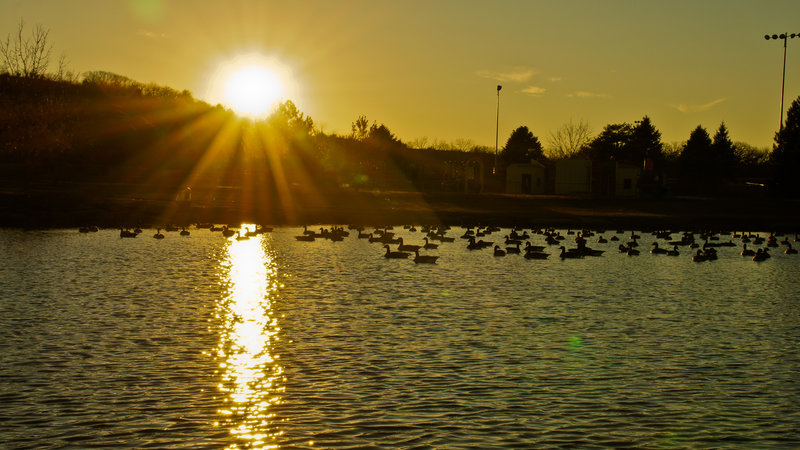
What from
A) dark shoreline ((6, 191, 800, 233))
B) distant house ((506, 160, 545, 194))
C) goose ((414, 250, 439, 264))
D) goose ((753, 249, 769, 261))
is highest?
distant house ((506, 160, 545, 194))

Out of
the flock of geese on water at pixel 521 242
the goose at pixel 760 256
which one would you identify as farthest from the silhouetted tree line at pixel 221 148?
the goose at pixel 760 256

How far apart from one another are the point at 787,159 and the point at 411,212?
53064mm

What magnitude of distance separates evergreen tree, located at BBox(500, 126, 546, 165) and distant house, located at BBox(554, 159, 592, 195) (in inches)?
1358

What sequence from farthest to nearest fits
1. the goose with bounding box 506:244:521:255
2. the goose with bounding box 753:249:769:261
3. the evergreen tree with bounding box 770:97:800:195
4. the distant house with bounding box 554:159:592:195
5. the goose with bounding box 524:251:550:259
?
the distant house with bounding box 554:159:592:195 → the evergreen tree with bounding box 770:97:800:195 → the goose with bounding box 506:244:521:255 → the goose with bounding box 753:249:769:261 → the goose with bounding box 524:251:550:259

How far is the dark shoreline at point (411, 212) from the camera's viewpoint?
55469 mm

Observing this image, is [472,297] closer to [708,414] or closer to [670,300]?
[670,300]

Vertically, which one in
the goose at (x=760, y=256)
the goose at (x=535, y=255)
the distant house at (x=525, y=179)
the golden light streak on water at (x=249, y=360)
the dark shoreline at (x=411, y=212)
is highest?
the distant house at (x=525, y=179)

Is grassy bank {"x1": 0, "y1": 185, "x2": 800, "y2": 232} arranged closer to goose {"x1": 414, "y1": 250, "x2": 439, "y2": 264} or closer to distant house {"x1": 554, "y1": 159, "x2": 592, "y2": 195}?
distant house {"x1": 554, "y1": 159, "x2": 592, "y2": 195}

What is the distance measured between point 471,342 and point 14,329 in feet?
34.1

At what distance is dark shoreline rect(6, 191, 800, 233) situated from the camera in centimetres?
5547

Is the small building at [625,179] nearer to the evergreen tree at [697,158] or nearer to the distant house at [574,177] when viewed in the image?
the distant house at [574,177]

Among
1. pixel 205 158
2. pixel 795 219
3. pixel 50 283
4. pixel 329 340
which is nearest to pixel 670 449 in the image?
pixel 329 340

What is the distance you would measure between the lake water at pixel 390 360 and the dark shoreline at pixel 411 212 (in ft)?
87.3

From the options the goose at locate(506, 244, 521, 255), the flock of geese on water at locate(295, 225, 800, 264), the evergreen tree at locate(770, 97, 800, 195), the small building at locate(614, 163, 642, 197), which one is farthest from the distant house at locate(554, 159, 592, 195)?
the goose at locate(506, 244, 521, 255)
